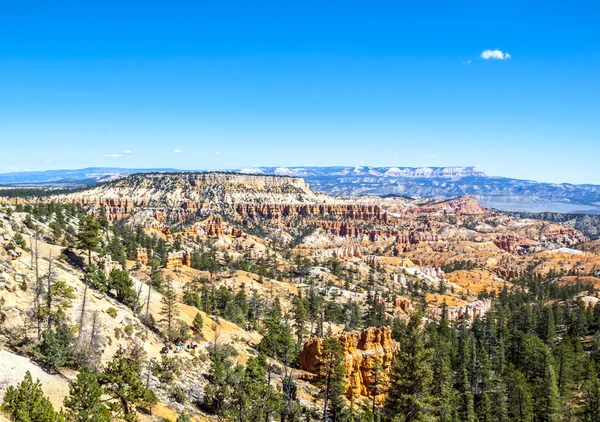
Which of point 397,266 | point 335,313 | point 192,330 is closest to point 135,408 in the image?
point 192,330

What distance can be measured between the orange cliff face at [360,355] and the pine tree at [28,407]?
41.6 m

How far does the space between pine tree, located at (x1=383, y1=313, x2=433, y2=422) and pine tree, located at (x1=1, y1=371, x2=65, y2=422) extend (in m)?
22.5

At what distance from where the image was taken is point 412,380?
3362cm

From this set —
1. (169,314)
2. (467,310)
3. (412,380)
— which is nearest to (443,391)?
(412,380)

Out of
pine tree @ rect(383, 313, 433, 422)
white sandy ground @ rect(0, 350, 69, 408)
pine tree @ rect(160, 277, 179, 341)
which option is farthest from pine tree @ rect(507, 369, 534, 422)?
white sandy ground @ rect(0, 350, 69, 408)

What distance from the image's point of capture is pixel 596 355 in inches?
2987

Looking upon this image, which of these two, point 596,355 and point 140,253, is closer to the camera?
point 596,355

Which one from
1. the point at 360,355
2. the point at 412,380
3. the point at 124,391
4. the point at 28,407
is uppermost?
the point at 28,407

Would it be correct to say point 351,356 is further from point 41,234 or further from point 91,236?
point 41,234

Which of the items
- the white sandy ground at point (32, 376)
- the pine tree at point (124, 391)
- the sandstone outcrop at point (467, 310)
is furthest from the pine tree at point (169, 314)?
the sandstone outcrop at point (467, 310)

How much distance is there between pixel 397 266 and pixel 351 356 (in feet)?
402

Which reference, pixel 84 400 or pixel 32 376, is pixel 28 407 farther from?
pixel 32 376

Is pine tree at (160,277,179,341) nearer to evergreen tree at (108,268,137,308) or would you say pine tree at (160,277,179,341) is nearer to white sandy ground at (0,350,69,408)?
evergreen tree at (108,268,137,308)

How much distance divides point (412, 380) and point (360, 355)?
33605mm
